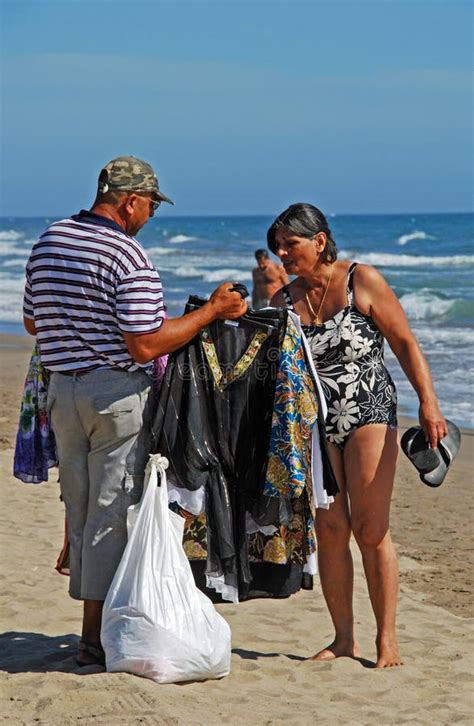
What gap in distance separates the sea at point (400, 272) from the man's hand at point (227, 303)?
7247 millimetres

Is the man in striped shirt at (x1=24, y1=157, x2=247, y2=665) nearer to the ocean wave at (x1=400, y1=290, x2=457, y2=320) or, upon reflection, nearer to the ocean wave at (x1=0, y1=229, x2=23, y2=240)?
the ocean wave at (x1=400, y1=290, x2=457, y2=320)

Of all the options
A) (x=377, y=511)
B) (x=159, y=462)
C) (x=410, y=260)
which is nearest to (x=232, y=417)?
(x=159, y=462)

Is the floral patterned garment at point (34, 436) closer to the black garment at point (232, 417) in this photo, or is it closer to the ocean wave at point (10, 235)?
the black garment at point (232, 417)

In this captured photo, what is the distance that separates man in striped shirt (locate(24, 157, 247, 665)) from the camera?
3.97 m

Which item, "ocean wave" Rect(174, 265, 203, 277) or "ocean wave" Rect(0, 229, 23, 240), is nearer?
"ocean wave" Rect(174, 265, 203, 277)

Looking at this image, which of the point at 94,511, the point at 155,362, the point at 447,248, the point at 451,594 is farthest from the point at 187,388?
the point at 447,248

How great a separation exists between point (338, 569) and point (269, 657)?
0.50m

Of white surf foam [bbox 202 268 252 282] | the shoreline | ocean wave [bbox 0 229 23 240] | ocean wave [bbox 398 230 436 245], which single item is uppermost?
ocean wave [bbox 0 229 23 240]

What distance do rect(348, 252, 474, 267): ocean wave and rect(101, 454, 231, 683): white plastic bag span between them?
3515 centimetres

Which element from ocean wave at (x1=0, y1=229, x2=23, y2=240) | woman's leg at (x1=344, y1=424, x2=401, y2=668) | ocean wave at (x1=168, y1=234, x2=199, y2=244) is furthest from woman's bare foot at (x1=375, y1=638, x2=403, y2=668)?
ocean wave at (x1=0, y1=229, x2=23, y2=240)

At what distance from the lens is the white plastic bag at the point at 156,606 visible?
399cm

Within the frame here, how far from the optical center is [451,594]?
6105 mm

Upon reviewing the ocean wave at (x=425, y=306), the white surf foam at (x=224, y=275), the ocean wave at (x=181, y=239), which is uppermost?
the ocean wave at (x=181, y=239)

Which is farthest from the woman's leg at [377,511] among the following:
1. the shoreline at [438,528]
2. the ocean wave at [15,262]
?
the ocean wave at [15,262]
